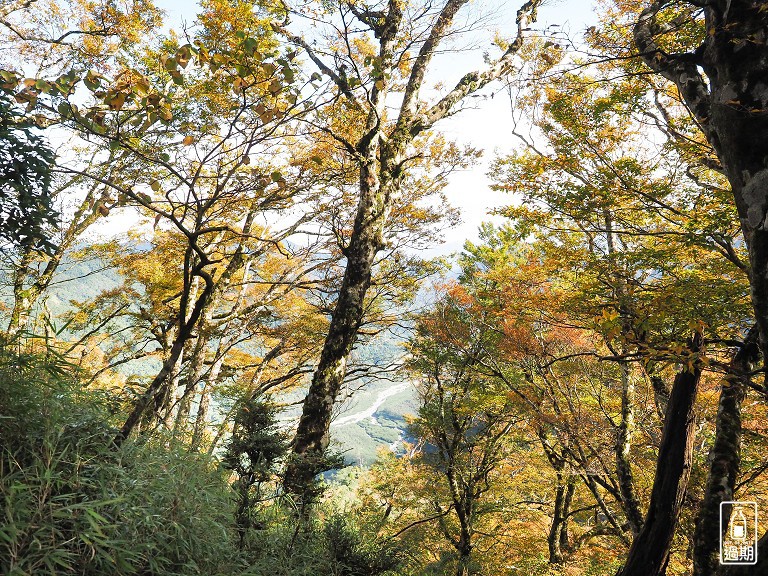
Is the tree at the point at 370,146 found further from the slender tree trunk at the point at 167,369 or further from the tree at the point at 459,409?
the tree at the point at 459,409

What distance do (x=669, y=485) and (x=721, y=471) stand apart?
4.52 feet

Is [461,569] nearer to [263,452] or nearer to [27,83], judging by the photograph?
[263,452]

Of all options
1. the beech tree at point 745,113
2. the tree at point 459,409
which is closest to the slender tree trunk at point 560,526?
the tree at point 459,409

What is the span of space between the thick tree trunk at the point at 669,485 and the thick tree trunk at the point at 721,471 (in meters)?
0.63

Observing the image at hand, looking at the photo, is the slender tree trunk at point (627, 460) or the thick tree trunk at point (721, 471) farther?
the slender tree trunk at point (627, 460)

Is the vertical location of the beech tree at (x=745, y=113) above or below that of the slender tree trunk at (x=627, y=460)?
above

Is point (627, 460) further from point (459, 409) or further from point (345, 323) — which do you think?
point (345, 323)

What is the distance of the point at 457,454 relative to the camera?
40.1 feet

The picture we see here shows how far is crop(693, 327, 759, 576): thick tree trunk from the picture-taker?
459 centimetres

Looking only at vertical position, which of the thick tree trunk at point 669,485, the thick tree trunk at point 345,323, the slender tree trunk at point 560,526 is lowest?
the slender tree trunk at point 560,526

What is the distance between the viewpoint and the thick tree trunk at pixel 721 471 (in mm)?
4586

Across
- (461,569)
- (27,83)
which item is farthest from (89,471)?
(461,569)

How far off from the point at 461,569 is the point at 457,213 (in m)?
8.65

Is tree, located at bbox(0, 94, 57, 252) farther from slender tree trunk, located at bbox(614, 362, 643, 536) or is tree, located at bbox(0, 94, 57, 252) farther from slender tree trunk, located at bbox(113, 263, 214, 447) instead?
slender tree trunk, located at bbox(614, 362, 643, 536)
